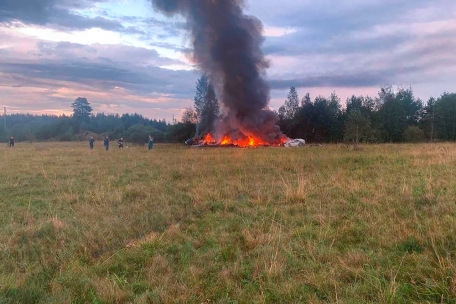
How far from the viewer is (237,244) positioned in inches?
243

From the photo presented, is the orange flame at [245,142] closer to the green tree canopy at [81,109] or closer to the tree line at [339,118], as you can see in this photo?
the tree line at [339,118]

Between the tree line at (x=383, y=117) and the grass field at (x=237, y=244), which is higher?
the tree line at (x=383, y=117)

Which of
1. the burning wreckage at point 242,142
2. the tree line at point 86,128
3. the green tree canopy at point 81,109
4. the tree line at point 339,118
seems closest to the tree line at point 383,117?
the tree line at point 339,118

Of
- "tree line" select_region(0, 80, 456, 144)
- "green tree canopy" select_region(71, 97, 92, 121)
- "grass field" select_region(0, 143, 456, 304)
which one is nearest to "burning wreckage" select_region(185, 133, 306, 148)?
"tree line" select_region(0, 80, 456, 144)

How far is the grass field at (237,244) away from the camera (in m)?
4.45

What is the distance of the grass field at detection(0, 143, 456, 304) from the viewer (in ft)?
14.6

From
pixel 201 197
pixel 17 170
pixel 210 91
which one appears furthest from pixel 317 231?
pixel 210 91

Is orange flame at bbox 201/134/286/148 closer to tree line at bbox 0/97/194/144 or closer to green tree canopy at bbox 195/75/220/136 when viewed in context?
green tree canopy at bbox 195/75/220/136

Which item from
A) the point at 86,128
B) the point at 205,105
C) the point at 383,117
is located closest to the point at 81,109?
the point at 86,128

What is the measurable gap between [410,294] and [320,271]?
1170mm

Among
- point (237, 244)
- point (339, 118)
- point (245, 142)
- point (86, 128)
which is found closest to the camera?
point (237, 244)

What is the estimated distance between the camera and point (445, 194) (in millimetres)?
8477

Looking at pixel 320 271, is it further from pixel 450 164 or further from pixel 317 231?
pixel 450 164

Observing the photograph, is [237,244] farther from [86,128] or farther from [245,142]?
[86,128]
